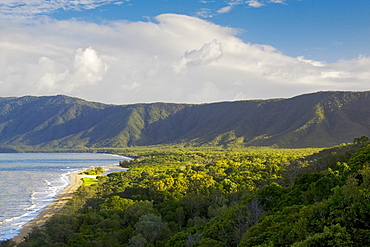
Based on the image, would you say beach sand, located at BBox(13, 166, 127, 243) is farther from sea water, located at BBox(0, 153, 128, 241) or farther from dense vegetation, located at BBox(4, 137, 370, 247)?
dense vegetation, located at BBox(4, 137, 370, 247)

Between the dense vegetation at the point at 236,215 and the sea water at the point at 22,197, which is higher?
the dense vegetation at the point at 236,215

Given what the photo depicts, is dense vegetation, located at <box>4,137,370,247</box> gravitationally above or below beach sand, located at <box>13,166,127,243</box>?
above

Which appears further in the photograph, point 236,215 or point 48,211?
point 48,211

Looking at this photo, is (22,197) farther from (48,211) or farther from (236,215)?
(236,215)

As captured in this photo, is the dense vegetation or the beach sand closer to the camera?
the dense vegetation

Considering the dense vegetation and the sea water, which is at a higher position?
the dense vegetation

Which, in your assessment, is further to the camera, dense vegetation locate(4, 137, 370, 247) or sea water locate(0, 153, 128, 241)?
sea water locate(0, 153, 128, 241)

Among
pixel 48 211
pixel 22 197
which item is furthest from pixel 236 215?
pixel 22 197

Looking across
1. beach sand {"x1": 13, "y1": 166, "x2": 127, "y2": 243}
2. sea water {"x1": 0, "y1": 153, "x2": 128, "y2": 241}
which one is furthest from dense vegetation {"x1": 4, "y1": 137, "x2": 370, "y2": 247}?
sea water {"x1": 0, "y1": 153, "x2": 128, "y2": 241}

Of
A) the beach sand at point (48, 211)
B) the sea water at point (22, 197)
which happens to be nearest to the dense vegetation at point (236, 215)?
the beach sand at point (48, 211)

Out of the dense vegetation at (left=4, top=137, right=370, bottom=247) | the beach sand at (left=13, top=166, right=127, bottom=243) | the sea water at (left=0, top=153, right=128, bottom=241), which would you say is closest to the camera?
the dense vegetation at (left=4, top=137, right=370, bottom=247)

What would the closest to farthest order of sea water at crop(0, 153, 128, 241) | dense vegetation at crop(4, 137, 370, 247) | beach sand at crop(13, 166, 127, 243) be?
1. dense vegetation at crop(4, 137, 370, 247)
2. beach sand at crop(13, 166, 127, 243)
3. sea water at crop(0, 153, 128, 241)

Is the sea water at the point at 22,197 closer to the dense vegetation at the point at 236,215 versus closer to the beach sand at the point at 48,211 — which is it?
the beach sand at the point at 48,211
